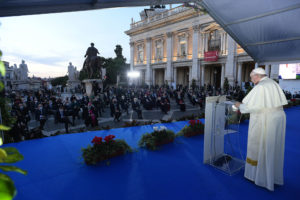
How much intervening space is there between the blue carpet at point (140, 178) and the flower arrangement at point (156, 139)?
0.73ft

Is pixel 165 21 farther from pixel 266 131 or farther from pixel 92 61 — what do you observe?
pixel 266 131

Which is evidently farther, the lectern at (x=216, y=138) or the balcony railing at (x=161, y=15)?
the balcony railing at (x=161, y=15)

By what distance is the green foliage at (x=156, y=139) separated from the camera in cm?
490

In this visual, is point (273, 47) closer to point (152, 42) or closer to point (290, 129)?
point (290, 129)

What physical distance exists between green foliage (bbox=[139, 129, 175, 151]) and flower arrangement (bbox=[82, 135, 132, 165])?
0.57 m

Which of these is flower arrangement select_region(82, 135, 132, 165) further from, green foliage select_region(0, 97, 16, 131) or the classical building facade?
the classical building facade

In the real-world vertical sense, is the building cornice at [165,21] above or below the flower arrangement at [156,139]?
above

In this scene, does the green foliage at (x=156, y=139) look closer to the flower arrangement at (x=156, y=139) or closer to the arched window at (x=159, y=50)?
the flower arrangement at (x=156, y=139)

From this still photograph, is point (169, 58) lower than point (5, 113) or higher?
higher

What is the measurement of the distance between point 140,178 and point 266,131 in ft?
8.45

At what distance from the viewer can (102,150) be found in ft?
14.0

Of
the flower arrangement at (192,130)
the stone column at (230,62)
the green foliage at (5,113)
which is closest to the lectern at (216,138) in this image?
the flower arrangement at (192,130)

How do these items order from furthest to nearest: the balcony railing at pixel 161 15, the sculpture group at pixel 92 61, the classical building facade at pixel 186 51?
the balcony railing at pixel 161 15, the classical building facade at pixel 186 51, the sculpture group at pixel 92 61

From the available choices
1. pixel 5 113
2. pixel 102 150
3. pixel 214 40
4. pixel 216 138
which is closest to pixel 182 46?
pixel 214 40
